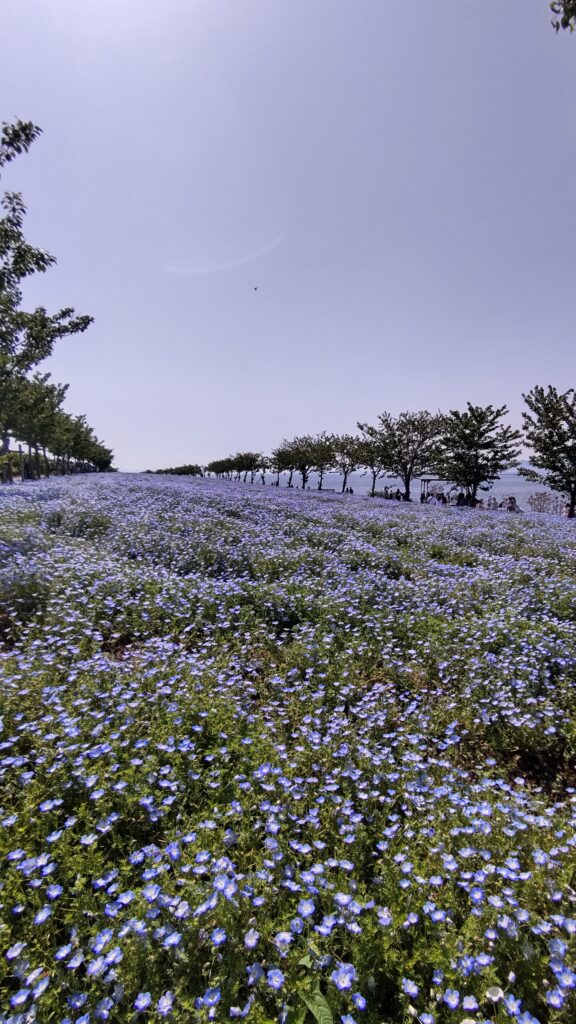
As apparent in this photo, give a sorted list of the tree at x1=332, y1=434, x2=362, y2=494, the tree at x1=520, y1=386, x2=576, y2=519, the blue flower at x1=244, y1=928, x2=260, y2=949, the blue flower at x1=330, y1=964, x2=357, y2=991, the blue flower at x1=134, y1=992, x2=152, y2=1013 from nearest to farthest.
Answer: the blue flower at x1=134, y1=992, x2=152, y2=1013
the blue flower at x1=330, y1=964, x2=357, y2=991
the blue flower at x1=244, y1=928, x2=260, y2=949
the tree at x1=520, y1=386, x2=576, y2=519
the tree at x1=332, y1=434, x2=362, y2=494

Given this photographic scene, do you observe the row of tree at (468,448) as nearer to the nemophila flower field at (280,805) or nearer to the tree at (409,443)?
the tree at (409,443)

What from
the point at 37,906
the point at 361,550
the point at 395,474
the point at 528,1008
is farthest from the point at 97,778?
the point at 395,474

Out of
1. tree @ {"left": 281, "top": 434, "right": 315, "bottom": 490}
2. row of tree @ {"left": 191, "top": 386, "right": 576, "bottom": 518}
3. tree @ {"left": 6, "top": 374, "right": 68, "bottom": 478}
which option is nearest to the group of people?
row of tree @ {"left": 191, "top": 386, "right": 576, "bottom": 518}

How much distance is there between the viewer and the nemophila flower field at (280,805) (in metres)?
1.96

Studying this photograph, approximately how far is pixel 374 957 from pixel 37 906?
1.70m

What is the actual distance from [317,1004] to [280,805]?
1.11 meters

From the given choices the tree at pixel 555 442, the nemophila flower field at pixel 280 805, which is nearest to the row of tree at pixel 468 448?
the tree at pixel 555 442

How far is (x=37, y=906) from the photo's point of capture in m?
2.25

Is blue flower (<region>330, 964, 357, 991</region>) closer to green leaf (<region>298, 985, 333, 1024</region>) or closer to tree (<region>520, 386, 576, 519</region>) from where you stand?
green leaf (<region>298, 985, 333, 1024</region>)

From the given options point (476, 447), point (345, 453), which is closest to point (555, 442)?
point (476, 447)

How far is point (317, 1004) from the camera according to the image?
5.97 feet

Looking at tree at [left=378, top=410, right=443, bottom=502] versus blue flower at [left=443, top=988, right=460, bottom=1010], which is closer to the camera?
blue flower at [left=443, top=988, right=460, bottom=1010]

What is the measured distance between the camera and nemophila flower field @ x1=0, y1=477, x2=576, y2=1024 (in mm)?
1958

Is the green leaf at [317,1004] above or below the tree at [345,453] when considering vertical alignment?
below
